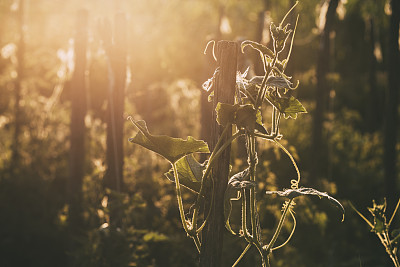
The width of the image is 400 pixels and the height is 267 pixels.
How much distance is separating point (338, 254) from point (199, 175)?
2.66m

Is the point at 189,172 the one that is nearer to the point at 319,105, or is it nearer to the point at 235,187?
the point at 235,187

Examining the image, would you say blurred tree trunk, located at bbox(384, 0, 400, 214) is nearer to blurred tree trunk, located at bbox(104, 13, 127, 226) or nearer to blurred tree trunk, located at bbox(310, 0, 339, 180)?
blurred tree trunk, located at bbox(310, 0, 339, 180)

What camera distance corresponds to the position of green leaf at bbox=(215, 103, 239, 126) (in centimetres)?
161

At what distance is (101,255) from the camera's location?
2.74 m

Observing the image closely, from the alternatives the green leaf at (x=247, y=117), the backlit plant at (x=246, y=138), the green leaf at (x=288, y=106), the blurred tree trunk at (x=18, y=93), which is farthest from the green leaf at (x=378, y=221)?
the blurred tree trunk at (x=18, y=93)

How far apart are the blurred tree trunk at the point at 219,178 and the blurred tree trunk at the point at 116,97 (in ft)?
5.62

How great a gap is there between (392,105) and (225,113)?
2.04 metres

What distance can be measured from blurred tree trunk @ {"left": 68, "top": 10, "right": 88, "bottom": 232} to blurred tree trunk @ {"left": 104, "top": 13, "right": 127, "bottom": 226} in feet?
2.67

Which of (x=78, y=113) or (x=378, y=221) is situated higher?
(x=78, y=113)

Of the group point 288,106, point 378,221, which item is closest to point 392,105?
point 378,221

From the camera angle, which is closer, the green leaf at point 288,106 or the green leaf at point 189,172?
the green leaf at point 288,106

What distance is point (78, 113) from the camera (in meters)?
4.29

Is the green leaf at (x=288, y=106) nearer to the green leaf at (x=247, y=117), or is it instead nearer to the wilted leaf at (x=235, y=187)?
the green leaf at (x=247, y=117)

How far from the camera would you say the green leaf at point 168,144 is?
1631mm
